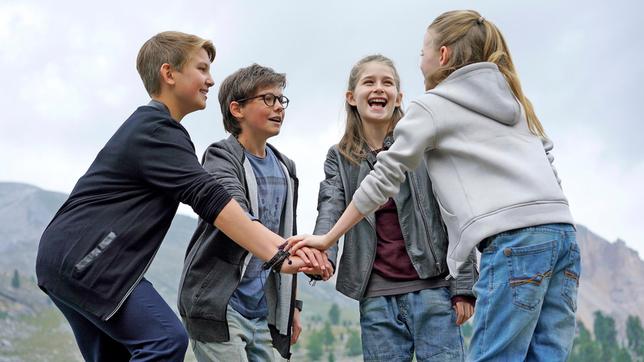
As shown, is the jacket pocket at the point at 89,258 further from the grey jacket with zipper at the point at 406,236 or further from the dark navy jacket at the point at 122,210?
the grey jacket with zipper at the point at 406,236

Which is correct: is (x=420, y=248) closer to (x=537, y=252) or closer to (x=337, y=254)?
(x=337, y=254)

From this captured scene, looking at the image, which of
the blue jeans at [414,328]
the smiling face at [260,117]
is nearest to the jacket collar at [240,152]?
the smiling face at [260,117]

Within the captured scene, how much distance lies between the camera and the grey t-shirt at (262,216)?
530cm

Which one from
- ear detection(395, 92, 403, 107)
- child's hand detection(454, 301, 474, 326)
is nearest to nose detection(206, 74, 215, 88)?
ear detection(395, 92, 403, 107)

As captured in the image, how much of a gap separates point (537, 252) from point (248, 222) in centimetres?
172

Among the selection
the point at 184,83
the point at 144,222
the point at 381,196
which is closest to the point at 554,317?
the point at 381,196

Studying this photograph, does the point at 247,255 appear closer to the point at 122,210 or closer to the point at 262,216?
the point at 262,216

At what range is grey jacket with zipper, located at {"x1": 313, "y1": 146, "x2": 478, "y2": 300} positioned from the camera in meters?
5.37

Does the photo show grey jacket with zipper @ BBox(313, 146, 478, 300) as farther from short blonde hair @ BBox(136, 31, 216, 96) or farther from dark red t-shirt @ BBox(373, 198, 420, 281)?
short blonde hair @ BBox(136, 31, 216, 96)

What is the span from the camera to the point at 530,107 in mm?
4684

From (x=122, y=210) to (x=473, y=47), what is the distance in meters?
2.24

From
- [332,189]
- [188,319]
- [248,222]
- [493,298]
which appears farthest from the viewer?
[332,189]

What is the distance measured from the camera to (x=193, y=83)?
5.12 metres

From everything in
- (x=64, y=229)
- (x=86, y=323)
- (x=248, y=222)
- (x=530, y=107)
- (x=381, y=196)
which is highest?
(x=530, y=107)
